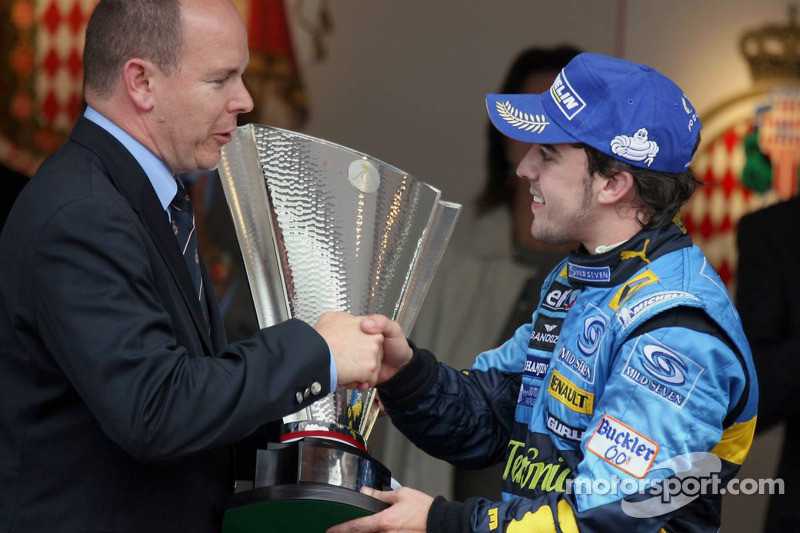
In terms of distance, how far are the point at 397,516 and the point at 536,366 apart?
406 mm

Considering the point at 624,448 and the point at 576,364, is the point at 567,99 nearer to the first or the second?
the point at 576,364

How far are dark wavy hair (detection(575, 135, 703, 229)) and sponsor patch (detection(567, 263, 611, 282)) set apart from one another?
0.13m

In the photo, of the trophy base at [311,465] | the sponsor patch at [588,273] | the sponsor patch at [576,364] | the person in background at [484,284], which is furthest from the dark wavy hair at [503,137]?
the trophy base at [311,465]

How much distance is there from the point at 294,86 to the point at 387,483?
1869 millimetres

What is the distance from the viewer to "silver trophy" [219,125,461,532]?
2.09 meters

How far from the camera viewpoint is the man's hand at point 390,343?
192 centimetres

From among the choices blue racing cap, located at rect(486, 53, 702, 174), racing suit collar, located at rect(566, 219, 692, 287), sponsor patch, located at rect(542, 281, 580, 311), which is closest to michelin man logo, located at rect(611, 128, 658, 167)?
blue racing cap, located at rect(486, 53, 702, 174)

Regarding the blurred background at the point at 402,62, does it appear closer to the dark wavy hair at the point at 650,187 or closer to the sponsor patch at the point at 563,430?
the dark wavy hair at the point at 650,187

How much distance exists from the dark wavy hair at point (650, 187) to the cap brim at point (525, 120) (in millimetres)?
59

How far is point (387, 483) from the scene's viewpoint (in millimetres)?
2018

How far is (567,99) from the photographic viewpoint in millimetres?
2016

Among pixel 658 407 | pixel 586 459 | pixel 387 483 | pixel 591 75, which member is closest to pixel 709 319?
pixel 658 407

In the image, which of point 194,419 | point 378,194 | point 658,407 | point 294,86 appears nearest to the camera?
point 194,419

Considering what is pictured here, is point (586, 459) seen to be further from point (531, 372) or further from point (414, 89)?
point (414, 89)
